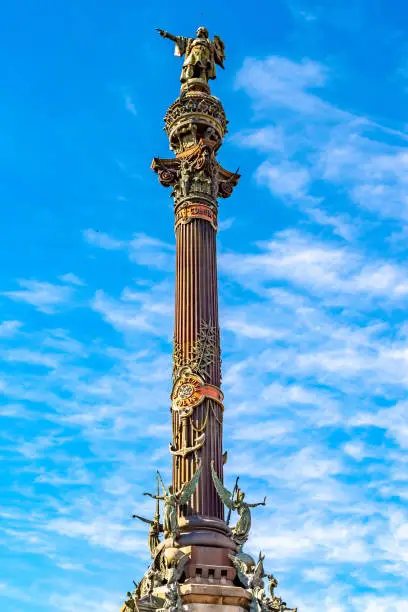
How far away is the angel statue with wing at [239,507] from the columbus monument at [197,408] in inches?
1.7

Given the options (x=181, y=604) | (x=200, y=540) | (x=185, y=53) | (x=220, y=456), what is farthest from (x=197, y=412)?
(x=185, y=53)

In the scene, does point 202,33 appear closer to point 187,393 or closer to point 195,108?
point 195,108

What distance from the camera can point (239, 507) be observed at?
36250 mm

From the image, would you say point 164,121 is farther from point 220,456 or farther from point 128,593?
point 128,593

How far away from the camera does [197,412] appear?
38438 mm

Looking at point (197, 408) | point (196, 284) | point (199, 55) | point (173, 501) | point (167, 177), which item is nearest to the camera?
point (173, 501)

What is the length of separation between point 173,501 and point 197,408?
4.84 metres

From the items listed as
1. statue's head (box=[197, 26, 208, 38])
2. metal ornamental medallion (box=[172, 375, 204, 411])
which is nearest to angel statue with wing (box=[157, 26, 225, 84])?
statue's head (box=[197, 26, 208, 38])

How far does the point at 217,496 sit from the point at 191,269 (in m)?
11.2

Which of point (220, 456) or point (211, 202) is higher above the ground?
point (211, 202)

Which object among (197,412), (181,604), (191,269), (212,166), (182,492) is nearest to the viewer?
(181,604)

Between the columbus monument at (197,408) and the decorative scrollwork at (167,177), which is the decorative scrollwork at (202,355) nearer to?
the columbus monument at (197,408)

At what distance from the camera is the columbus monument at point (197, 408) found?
33625mm

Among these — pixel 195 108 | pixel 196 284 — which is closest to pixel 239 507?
pixel 196 284
